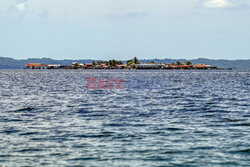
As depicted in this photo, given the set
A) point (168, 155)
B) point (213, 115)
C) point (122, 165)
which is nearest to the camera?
point (122, 165)

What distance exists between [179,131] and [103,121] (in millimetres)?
7381

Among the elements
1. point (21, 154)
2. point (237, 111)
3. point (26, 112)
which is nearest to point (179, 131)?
point (21, 154)

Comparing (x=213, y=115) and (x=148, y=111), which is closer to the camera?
(x=213, y=115)

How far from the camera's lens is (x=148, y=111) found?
126 feet

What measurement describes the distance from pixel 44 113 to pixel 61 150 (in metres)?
16.2

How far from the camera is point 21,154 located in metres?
20.5

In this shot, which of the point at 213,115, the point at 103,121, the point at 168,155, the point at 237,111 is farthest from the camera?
the point at 237,111

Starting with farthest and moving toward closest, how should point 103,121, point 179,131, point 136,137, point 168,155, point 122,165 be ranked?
point 103,121 → point 179,131 → point 136,137 → point 168,155 → point 122,165

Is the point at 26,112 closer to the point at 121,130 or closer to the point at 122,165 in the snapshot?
the point at 121,130

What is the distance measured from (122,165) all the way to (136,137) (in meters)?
6.31

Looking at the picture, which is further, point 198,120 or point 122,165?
point 198,120

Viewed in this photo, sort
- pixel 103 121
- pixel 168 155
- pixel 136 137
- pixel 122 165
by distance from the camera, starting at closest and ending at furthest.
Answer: pixel 122 165 → pixel 168 155 → pixel 136 137 → pixel 103 121

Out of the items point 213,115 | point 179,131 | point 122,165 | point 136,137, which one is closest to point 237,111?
point 213,115

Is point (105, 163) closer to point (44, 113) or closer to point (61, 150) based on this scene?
point (61, 150)
